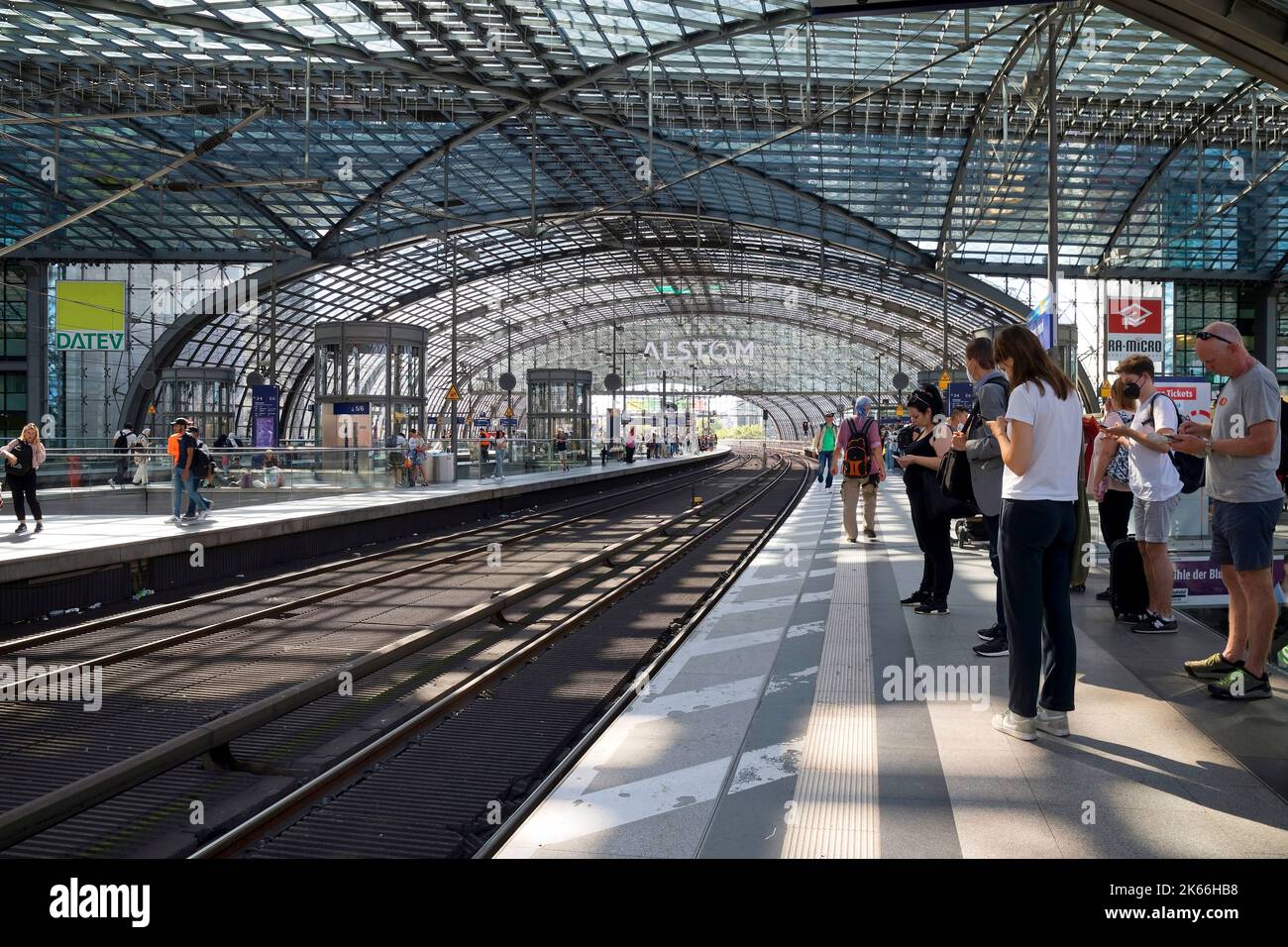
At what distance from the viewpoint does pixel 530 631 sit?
9688 millimetres

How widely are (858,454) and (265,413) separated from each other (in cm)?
2644

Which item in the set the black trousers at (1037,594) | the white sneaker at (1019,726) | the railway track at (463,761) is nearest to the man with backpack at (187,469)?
the railway track at (463,761)

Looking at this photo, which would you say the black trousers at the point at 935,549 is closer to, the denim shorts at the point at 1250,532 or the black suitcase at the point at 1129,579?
the black suitcase at the point at 1129,579

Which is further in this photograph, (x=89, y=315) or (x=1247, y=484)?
(x=89, y=315)

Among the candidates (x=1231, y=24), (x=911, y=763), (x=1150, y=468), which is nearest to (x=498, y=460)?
(x=1231, y=24)

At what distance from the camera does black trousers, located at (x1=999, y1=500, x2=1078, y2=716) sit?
5012 millimetres

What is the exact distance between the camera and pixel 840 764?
189 inches

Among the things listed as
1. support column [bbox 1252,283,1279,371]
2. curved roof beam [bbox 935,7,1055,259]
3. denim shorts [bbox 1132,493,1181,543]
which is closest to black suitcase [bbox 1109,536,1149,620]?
denim shorts [bbox 1132,493,1181,543]

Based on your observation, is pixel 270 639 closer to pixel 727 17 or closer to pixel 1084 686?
pixel 1084 686

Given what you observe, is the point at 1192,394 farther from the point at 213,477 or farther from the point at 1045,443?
the point at 213,477

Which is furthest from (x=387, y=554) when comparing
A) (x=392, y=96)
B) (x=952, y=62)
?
(x=952, y=62)

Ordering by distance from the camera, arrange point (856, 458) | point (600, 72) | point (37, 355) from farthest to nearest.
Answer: point (37, 355) < point (600, 72) < point (856, 458)

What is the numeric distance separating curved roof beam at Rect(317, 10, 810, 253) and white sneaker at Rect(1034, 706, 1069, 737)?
17.1 metres
